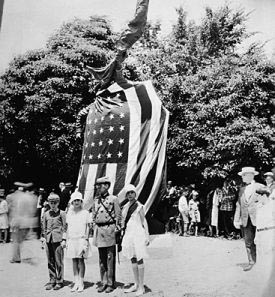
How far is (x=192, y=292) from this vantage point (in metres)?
2.69

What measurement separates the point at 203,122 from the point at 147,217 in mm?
810

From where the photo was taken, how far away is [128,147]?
10.6ft

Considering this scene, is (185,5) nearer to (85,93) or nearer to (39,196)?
(85,93)

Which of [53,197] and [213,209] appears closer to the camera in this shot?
[53,197]

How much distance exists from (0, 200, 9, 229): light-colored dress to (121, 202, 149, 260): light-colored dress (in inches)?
29.6

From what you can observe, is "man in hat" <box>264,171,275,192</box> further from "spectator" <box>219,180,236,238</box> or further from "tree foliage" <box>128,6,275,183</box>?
"spectator" <box>219,180,236,238</box>

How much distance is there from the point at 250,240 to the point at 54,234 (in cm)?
124

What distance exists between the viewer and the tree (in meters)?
3.22

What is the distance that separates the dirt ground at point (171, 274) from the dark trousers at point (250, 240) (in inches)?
1.4

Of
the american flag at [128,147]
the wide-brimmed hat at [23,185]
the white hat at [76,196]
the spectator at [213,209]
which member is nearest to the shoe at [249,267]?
the spectator at [213,209]

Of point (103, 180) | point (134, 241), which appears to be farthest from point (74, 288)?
point (103, 180)

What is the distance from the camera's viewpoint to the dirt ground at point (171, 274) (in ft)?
8.87

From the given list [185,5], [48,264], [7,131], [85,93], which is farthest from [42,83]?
[48,264]

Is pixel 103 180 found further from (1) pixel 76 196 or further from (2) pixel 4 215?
(2) pixel 4 215
